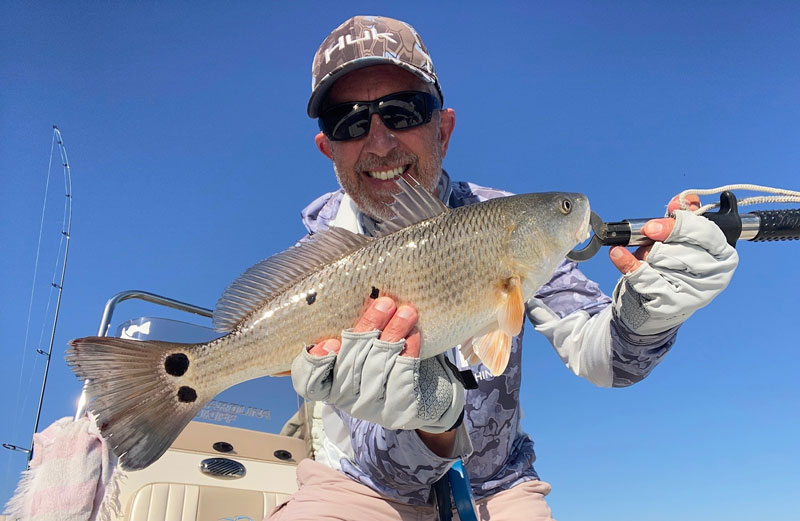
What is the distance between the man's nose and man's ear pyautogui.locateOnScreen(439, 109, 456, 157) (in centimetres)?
73

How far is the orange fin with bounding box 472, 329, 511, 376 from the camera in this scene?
Result: 272 cm

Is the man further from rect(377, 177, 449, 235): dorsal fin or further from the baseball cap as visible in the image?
rect(377, 177, 449, 235): dorsal fin

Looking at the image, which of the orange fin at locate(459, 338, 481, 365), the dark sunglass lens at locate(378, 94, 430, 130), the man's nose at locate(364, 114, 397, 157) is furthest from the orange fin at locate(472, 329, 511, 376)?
the dark sunglass lens at locate(378, 94, 430, 130)

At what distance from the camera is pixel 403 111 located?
3.70 metres

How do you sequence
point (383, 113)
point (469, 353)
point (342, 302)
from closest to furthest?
point (342, 302), point (469, 353), point (383, 113)

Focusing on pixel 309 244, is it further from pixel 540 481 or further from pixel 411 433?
pixel 540 481

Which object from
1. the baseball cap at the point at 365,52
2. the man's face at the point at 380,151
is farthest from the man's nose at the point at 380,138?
the baseball cap at the point at 365,52

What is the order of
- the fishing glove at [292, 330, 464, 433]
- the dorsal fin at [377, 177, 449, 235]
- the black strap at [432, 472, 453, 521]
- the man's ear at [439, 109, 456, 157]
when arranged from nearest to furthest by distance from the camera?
1. the fishing glove at [292, 330, 464, 433]
2. the dorsal fin at [377, 177, 449, 235]
3. the black strap at [432, 472, 453, 521]
4. the man's ear at [439, 109, 456, 157]

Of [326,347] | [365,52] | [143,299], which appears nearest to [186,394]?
[326,347]

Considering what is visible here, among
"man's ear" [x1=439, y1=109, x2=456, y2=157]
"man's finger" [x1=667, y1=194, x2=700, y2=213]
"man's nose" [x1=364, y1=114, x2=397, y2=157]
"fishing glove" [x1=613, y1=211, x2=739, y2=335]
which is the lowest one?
"fishing glove" [x1=613, y1=211, x2=739, y2=335]

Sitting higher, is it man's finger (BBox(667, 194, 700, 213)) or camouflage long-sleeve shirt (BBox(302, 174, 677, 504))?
man's finger (BBox(667, 194, 700, 213))

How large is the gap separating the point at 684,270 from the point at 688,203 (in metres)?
0.39

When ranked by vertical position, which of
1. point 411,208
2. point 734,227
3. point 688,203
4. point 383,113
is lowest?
point 734,227

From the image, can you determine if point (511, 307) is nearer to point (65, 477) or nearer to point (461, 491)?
point (461, 491)
